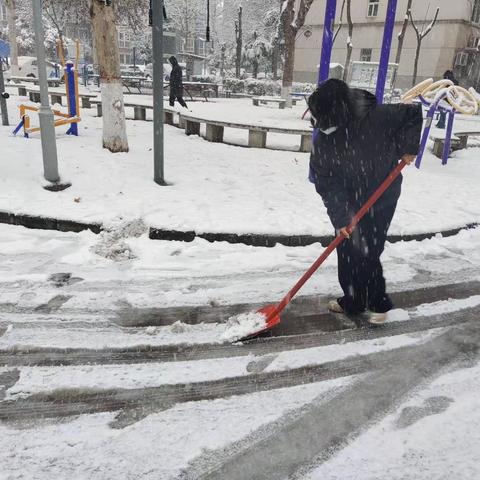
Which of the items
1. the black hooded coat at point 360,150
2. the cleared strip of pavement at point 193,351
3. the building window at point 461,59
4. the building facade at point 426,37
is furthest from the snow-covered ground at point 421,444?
the building window at point 461,59

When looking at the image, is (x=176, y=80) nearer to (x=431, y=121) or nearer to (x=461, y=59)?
(x=431, y=121)

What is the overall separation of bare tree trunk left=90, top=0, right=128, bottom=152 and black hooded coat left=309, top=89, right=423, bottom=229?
4.71m

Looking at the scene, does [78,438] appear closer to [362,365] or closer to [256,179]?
→ [362,365]

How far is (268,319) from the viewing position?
2924 millimetres

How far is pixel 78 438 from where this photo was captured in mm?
1988

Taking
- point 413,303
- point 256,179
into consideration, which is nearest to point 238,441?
point 413,303

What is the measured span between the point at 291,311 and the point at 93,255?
1883 mm

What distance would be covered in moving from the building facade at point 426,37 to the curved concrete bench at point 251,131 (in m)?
23.3

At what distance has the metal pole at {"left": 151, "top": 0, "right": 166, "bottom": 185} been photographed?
4844mm

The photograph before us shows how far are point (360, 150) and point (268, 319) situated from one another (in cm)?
124

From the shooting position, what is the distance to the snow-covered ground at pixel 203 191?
15.1 ft

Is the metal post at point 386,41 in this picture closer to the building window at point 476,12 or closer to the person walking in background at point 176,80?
the person walking in background at point 176,80

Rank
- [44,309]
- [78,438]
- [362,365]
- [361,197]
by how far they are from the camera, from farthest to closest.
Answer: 1. [44,309]
2. [361,197]
3. [362,365]
4. [78,438]

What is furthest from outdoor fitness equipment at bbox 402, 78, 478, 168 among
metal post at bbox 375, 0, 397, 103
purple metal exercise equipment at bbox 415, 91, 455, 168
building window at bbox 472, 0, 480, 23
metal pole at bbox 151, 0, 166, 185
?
building window at bbox 472, 0, 480, 23
